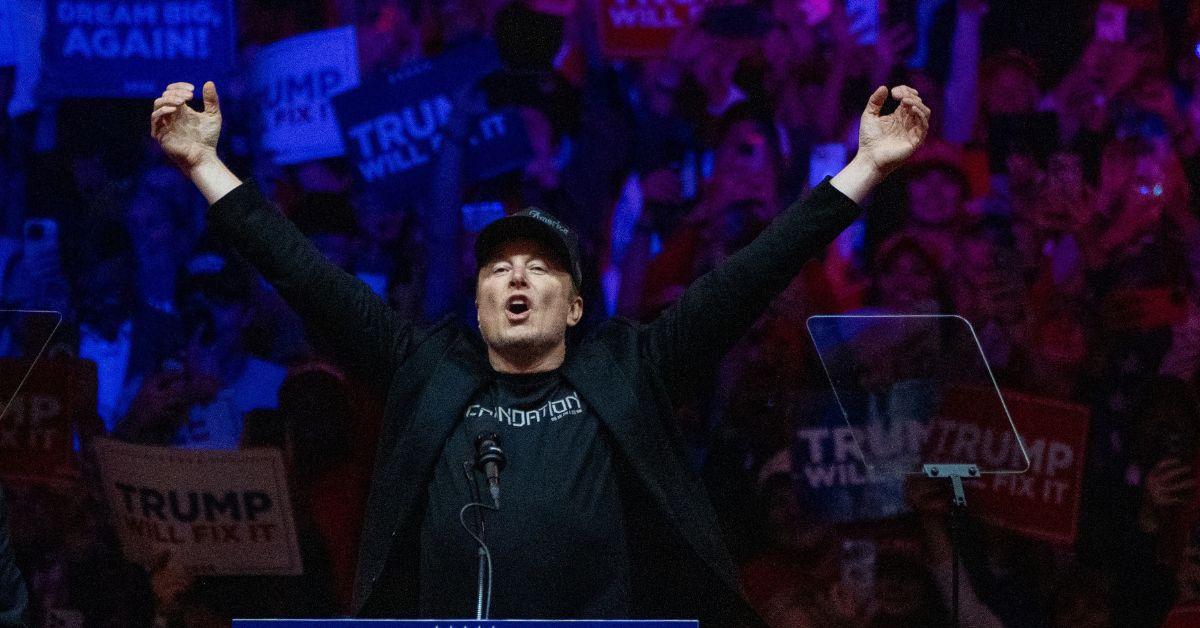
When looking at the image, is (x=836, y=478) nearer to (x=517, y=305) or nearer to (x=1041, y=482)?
(x=1041, y=482)

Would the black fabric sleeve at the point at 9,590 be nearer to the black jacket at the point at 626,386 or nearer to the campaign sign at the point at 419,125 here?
the black jacket at the point at 626,386

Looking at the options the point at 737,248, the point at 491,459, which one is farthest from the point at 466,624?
the point at 737,248

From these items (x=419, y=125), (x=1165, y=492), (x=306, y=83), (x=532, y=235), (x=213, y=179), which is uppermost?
(x=306, y=83)

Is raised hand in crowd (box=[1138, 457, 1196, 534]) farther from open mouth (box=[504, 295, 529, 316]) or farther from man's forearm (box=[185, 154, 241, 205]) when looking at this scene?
man's forearm (box=[185, 154, 241, 205])

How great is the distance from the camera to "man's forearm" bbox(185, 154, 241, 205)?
223 cm

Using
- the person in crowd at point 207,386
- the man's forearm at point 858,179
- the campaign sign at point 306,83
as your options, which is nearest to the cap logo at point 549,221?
Answer: the man's forearm at point 858,179

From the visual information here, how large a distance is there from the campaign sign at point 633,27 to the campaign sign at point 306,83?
2.59 feet

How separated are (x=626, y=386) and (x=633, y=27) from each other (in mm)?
2049

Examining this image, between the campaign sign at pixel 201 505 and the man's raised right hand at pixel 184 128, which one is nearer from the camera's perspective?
the man's raised right hand at pixel 184 128

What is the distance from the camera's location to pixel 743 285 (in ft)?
7.14

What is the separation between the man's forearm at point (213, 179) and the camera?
7.32 feet

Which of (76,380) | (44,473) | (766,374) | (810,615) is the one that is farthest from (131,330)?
(810,615)

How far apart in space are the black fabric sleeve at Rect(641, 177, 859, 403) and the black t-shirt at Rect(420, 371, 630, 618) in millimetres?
198

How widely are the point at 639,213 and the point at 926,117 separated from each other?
1728 mm
